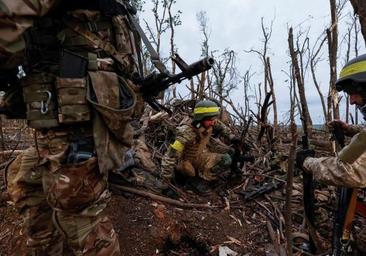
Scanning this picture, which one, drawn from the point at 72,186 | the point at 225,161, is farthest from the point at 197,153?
the point at 72,186

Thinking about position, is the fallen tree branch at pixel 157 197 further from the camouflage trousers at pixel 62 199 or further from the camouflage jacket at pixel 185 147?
the camouflage trousers at pixel 62 199

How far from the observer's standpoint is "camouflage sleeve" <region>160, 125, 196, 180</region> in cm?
478

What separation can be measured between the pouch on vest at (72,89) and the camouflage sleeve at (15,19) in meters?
0.41

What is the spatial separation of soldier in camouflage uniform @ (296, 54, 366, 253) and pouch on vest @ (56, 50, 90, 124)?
189 cm

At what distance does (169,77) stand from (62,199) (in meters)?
1.02

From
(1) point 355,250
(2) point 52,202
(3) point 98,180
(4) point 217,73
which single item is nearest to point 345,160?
(1) point 355,250

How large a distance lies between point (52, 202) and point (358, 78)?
7.99 feet

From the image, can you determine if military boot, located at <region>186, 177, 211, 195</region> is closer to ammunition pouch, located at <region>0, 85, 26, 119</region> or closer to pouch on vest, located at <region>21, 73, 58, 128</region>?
ammunition pouch, located at <region>0, 85, 26, 119</region>

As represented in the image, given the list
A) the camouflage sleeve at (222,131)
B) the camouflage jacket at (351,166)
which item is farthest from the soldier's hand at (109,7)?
the camouflage sleeve at (222,131)

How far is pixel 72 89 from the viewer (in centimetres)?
213

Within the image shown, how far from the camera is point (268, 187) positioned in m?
4.81

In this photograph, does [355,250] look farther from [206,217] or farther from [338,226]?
[206,217]

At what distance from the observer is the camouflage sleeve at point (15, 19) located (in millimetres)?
1603

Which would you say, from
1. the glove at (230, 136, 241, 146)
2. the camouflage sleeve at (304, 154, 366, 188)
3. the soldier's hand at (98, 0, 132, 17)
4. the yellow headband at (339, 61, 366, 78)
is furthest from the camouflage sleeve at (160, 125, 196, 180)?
the soldier's hand at (98, 0, 132, 17)
